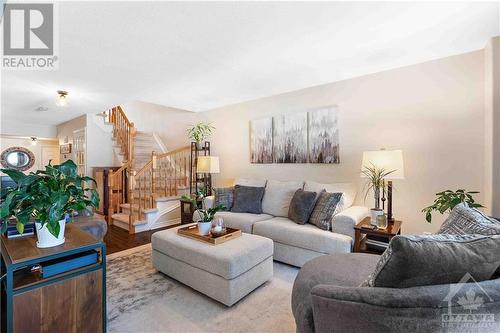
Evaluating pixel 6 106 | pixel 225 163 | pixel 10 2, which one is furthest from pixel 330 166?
pixel 6 106

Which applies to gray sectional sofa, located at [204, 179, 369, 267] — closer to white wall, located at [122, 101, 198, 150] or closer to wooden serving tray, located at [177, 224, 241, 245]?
wooden serving tray, located at [177, 224, 241, 245]

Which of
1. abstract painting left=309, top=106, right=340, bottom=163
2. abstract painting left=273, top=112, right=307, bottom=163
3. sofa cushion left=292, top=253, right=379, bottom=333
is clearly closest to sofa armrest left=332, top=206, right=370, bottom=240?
sofa cushion left=292, top=253, right=379, bottom=333

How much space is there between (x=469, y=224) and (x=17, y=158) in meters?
9.08

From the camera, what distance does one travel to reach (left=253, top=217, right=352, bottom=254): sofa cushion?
2.38 meters

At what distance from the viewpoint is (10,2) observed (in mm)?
1564

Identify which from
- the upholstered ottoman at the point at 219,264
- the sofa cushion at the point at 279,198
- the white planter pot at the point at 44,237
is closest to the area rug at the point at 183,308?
the upholstered ottoman at the point at 219,264

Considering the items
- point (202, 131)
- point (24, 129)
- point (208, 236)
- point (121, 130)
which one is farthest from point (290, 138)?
point (24, 129)

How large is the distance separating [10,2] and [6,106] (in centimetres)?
380

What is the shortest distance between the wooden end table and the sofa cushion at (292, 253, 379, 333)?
2.05 feet

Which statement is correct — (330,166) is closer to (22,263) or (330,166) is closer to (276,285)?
(276,285)

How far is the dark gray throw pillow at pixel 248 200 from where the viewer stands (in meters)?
3.40

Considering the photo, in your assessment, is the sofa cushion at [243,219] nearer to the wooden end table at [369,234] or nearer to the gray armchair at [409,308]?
the wooden end table at [369,234]

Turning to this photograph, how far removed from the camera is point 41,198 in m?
1.31

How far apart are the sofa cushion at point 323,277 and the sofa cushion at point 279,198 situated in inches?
60.1
